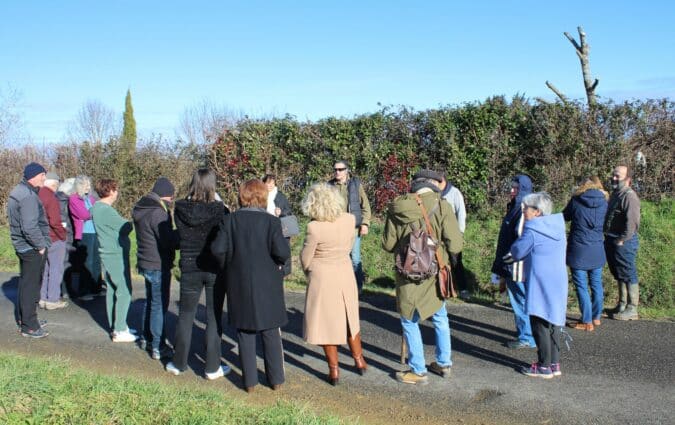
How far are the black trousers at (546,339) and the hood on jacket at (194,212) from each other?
316cm

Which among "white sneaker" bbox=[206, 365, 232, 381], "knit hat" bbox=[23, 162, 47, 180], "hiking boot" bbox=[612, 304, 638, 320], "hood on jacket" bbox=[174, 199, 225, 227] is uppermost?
"knit hat" bbox=[23, 162, 47, 180]

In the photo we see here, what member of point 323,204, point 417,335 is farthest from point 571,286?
point 323,204

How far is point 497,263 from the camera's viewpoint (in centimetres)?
683

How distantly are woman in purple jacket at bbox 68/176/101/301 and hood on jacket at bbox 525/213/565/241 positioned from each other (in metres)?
6.57

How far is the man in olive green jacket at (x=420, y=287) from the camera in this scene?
5402 millimetres

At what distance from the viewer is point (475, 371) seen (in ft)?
19.0

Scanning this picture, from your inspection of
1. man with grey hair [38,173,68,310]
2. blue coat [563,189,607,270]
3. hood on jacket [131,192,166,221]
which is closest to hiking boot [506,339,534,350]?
blue coat [563,189,607,270]

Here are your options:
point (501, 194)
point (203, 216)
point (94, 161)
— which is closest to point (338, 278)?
point (203, 216)

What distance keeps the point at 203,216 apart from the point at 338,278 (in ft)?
4.51

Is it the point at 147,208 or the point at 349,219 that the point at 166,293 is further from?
the point at 349,219

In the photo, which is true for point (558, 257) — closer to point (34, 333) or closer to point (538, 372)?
point (538, 372)

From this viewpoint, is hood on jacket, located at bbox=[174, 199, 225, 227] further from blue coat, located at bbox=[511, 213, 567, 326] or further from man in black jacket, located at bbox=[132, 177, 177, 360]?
blue coat, located at bbox=[511, 213, 567, 326]

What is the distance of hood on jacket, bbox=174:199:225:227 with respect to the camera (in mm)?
5508

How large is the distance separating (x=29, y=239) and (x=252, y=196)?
3.40 metres
